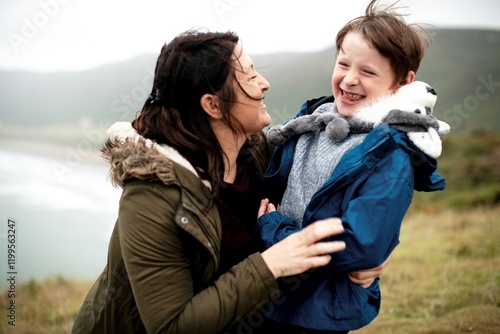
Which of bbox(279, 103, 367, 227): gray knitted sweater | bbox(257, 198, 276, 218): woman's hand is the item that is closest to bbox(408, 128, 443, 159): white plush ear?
bbox(279, 103, 367, 227): gray knitted sweater

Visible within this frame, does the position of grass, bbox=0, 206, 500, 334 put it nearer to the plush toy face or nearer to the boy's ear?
the plush toy face

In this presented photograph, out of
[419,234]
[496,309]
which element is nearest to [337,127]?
[496,309]

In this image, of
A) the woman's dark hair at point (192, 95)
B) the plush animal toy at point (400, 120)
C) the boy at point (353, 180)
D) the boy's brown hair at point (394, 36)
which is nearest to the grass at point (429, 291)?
the boy at point (353, 180)

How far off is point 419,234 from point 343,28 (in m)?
6.14

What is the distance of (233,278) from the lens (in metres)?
1.80

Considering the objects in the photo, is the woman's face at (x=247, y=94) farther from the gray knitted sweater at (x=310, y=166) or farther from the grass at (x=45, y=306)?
the grass at (x=45, y=306)

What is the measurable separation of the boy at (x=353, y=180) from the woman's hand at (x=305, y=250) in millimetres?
64

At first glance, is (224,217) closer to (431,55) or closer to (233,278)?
(233,278)

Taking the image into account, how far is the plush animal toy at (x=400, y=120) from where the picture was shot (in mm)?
1858

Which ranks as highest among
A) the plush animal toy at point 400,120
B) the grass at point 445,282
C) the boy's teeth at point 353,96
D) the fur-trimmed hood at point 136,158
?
the fur-trimmed hood at point 136,158

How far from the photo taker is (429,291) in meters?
4.43

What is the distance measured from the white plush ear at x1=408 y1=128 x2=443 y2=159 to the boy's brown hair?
43 cm

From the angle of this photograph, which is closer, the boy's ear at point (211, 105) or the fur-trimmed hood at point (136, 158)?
the fur-trimmed hood at point (136, 158)

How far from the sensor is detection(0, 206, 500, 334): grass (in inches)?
144
